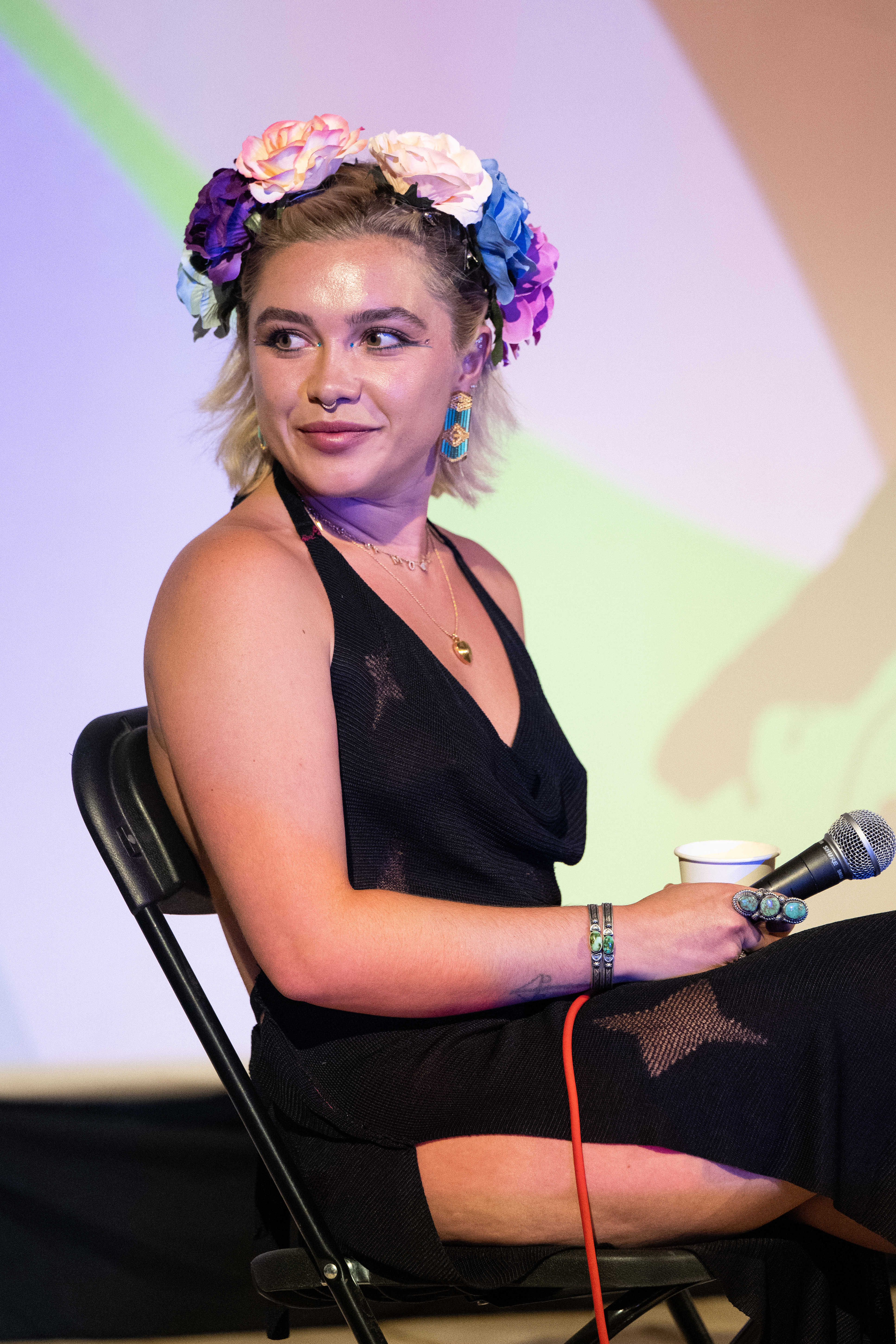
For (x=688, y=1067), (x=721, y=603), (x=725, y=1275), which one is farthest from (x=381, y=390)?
(x=721, y=603)

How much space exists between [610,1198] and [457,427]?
1013 mm

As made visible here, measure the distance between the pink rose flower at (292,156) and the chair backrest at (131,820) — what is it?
679mm

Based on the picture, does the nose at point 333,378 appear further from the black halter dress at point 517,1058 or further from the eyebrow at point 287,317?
the black halter dress at point 517,1058

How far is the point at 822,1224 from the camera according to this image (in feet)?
3.75

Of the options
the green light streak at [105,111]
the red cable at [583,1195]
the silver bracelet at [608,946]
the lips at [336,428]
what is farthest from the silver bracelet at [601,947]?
the green light streak at [105,111]

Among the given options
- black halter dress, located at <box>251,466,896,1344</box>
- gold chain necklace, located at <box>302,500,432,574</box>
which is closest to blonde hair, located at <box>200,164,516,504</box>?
gold chain necklace, located at <box>302,500,432,574</box>

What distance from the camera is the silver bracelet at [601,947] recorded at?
122 centimetres

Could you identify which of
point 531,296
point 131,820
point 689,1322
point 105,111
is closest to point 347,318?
point 531,296

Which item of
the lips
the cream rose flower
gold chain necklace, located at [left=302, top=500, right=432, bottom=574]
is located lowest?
gold chain necklace, located at [left=302, top=500, right=432, bottom=574]

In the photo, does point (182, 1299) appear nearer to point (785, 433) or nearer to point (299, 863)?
point (299, 863)

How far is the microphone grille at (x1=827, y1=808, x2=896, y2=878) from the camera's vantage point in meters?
1.19

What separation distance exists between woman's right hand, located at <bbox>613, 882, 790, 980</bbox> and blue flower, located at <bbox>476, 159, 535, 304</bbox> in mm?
864

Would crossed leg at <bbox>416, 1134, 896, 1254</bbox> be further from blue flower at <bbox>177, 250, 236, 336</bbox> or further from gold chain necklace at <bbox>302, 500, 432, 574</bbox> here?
blue flower at <bbox>177, 250, 236, 336</bbox>

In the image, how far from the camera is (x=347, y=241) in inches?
56.7
